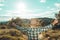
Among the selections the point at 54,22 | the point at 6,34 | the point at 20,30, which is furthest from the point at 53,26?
the point at 6,34

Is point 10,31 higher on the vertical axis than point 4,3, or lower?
lower

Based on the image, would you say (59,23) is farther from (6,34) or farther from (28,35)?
(6,34)

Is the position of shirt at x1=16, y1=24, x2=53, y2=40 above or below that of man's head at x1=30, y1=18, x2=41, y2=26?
below

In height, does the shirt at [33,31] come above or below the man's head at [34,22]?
below

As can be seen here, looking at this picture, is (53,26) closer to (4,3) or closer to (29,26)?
(29,26)

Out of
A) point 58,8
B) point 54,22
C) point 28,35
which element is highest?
point 58,8

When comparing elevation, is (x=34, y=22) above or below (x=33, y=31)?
above

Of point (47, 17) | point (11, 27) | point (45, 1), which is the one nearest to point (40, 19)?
point (47, 17)

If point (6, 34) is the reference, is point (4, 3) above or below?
above
